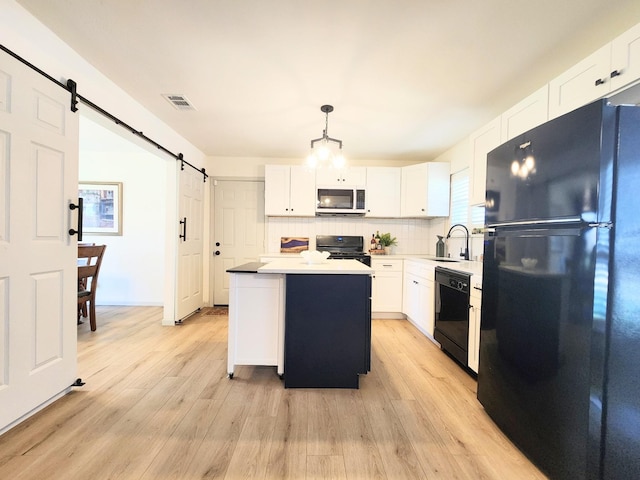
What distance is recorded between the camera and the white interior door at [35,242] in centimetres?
147

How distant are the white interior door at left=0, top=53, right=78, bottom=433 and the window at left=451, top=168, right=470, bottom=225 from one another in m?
3.84

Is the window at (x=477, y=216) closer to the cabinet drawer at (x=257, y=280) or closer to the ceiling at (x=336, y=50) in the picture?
the ceiling at (x=336, y=50)

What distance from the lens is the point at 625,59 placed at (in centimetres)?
137

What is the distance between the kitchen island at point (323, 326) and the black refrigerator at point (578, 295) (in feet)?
3.06

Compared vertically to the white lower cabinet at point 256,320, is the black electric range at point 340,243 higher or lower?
higher

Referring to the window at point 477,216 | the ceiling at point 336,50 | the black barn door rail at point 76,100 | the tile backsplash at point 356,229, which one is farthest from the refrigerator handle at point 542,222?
the black barn door rail at point 76,100

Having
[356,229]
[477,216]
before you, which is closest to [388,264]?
[356,229]

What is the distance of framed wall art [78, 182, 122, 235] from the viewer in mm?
4195

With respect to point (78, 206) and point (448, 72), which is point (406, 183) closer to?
point (448, 72)

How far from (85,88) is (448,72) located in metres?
2.64

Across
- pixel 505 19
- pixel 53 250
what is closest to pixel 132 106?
pixel 53 250

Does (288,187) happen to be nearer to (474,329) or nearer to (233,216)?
(233,216)

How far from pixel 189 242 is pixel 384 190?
9.31ft

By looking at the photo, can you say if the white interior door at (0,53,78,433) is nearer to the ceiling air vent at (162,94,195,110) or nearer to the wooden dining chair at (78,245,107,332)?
the ceiling air vent at (162,94,195,110)
